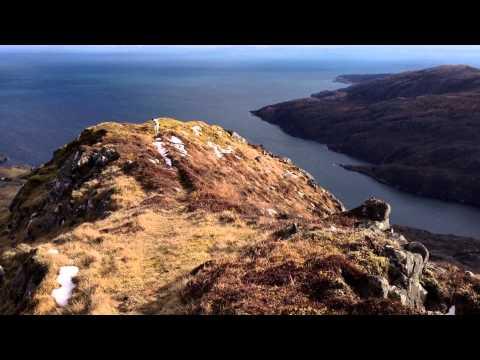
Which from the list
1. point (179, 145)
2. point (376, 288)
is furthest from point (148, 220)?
point (179, 145)

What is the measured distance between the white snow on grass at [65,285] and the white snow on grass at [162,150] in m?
30.0

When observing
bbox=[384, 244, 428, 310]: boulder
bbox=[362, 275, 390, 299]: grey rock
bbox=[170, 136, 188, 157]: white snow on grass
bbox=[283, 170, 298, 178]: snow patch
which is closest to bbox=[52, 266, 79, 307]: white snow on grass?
bbox=[362, 275, 390, 299]: grey rock

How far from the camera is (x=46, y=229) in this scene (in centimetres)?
4316

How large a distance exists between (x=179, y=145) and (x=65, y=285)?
1689 inches

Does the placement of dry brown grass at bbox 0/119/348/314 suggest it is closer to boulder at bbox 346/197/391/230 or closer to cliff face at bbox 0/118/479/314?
cliff face at bbox 0/118/479/314

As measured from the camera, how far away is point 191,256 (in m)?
25.2

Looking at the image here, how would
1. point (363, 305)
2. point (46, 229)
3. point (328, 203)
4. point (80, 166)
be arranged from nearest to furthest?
point (363, 305) → point (46, 229) → point (80, 166) → point (328, 203)

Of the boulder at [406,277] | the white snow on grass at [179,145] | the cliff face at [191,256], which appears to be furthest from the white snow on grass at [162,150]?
the boulder at [406,277]

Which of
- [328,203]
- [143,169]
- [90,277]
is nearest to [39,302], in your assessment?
[90,277]
